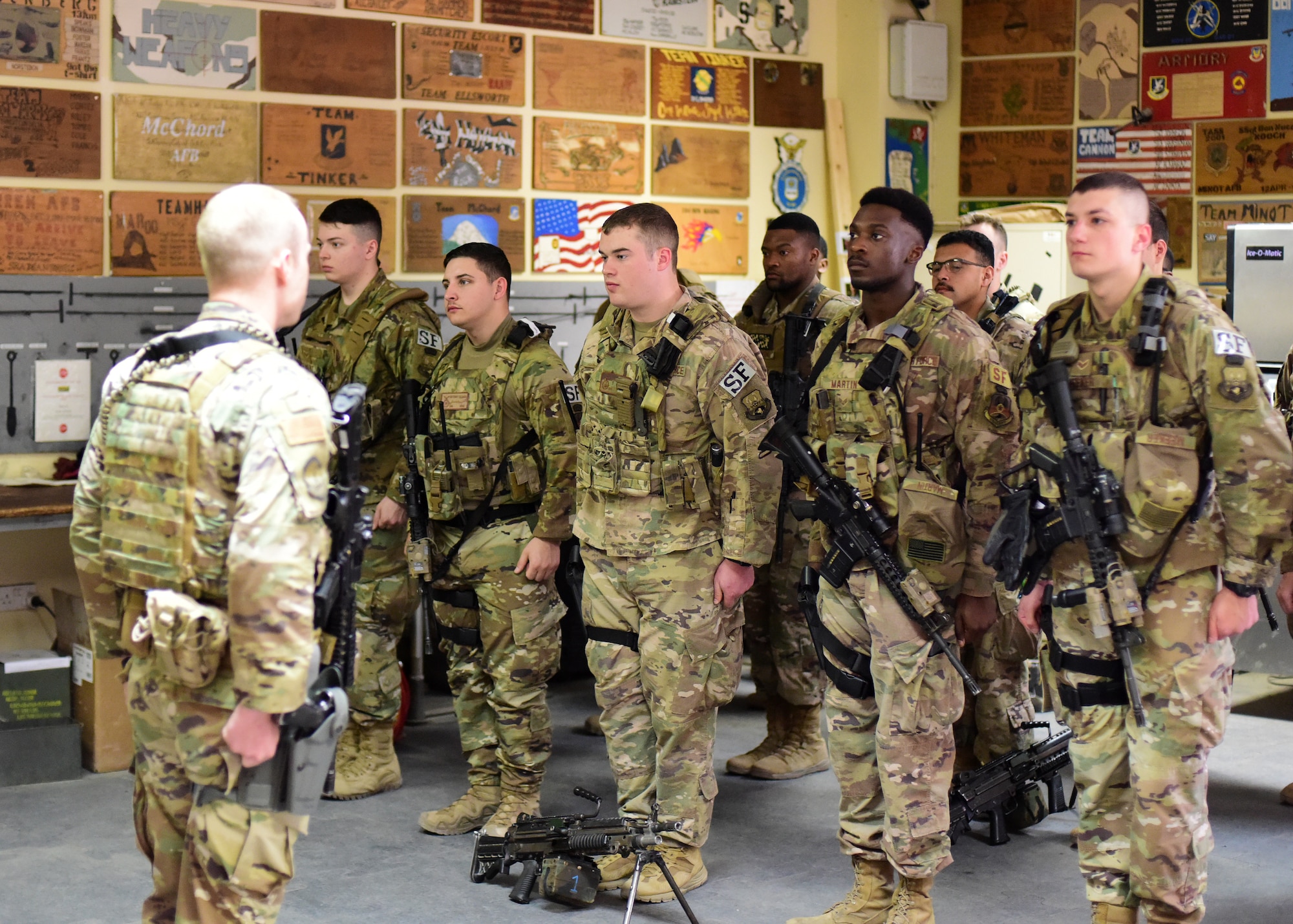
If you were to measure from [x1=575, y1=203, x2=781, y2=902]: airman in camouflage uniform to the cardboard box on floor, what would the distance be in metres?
2.02

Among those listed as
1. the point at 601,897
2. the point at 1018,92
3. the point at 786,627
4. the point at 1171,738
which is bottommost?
the point at 601,897

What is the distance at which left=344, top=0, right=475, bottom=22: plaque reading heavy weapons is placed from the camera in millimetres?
6094

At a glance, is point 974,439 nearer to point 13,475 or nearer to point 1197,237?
point 13,475

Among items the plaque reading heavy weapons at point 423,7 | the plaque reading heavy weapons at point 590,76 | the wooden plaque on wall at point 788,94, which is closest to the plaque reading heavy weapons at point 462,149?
the plaque reading heavy weapons at point 590,76

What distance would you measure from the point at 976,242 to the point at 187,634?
3.33 meters

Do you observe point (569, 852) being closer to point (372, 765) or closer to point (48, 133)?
point (372, 765)

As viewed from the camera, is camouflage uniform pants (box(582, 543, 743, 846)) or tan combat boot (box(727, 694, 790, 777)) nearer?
camouflage uniform pants (box(582, 543, 743, 846))

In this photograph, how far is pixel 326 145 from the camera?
603 centimetres

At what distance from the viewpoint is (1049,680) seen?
3480 millimetres

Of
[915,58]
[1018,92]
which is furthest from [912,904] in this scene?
[1018,92]

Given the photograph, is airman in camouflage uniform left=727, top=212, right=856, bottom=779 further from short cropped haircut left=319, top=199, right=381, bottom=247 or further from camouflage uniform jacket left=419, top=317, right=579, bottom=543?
short cropped haircut left=319, top=199, right=381, bottom=247

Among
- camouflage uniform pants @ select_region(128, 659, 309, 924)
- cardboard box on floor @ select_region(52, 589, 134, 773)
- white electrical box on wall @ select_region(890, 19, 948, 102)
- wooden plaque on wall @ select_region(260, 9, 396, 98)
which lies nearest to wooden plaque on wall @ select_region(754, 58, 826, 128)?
white electrical box on wall @ select_region(890, 19, 948, 102)

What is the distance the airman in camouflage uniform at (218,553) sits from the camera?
2459mm

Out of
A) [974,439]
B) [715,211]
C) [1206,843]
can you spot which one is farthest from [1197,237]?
[1206,843]
